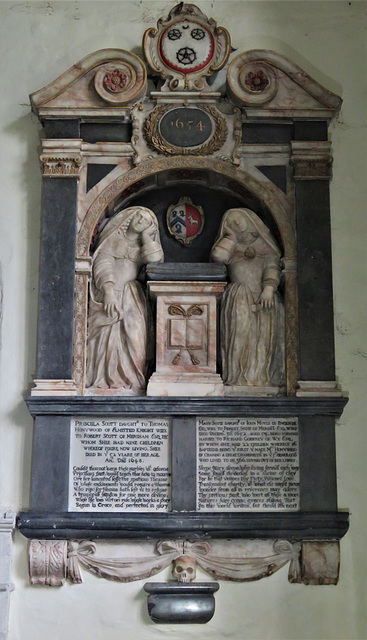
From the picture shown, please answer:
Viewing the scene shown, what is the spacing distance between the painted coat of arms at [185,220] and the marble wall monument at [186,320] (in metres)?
0.01

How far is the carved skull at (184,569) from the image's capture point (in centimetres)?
731

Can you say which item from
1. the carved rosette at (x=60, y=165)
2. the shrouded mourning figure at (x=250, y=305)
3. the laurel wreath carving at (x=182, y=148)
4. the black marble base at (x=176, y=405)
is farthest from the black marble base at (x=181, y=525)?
the laurel wreath carving at (x=182, y=148)

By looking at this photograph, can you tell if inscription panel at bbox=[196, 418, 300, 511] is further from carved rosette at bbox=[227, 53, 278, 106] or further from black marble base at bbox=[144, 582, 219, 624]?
carved rosette at bbox=[227, 53, 278, 106]

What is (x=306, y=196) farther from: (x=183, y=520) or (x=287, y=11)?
(x=183, y=520)

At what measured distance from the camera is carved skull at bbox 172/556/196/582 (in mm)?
7312

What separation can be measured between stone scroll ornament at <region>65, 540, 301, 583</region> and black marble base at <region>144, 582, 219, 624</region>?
0.10m

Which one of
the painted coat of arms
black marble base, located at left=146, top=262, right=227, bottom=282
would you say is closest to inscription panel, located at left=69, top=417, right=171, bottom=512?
black marble base, located at left=146, top=262, right=227, bottom=282

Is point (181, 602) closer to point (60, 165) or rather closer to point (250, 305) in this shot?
point (250, 305)

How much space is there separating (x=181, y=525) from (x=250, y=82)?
3.56 metres

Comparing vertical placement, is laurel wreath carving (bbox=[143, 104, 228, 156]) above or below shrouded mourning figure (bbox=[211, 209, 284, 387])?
Result: above

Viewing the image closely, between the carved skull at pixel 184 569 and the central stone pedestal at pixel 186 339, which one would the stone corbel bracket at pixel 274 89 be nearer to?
the central stone pedestal at pixel 186 339

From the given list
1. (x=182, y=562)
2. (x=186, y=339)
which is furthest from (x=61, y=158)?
(x=182, y=562)

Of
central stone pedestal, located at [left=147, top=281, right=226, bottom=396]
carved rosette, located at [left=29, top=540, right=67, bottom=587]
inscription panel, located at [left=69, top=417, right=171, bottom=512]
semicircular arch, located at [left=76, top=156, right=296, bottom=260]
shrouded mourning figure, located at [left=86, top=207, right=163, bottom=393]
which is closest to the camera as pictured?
carved rosette, located at [left=29, top=540, right=67, bottom=587]

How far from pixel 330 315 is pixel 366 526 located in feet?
5.34
